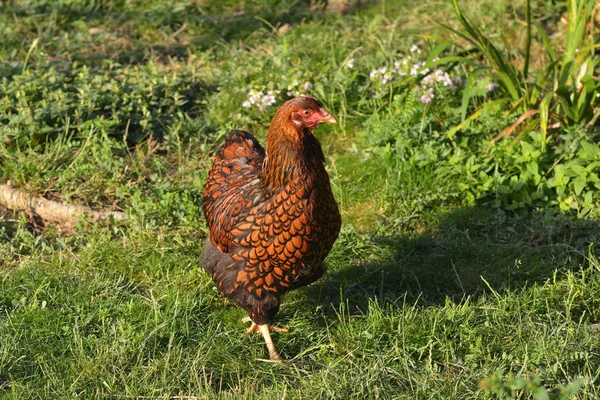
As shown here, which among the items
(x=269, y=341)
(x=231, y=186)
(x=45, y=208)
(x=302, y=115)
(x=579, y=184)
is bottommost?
(x=45, y=208)

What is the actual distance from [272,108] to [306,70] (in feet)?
1.40

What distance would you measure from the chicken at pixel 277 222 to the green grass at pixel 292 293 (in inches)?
10.9

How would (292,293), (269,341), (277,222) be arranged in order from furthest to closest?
(292,293)
(269,341)
(277,222)

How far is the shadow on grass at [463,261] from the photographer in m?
4.32

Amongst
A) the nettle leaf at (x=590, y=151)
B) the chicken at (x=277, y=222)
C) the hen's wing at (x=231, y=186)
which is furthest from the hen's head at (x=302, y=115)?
the nettle leaf at (x=590, y=151)

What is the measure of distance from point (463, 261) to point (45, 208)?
101 inches

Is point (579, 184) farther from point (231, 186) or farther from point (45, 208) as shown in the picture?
point (45, 208)

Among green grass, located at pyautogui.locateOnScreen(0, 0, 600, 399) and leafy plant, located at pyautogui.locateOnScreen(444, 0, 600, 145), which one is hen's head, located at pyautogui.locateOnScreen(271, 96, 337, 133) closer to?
green grass, located at pyautogui.locateOnScreen(0, 0, 600, 399)

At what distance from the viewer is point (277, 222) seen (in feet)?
11.7

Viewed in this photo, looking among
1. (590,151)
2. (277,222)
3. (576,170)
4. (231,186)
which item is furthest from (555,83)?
(277,222)

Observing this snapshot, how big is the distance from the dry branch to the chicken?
1304 millimetres

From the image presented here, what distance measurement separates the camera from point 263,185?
374cm

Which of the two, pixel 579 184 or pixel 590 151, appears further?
pixel 590 151

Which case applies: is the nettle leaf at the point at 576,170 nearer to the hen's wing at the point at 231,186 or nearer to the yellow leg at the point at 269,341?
the hen's wing at the point at 231,186
